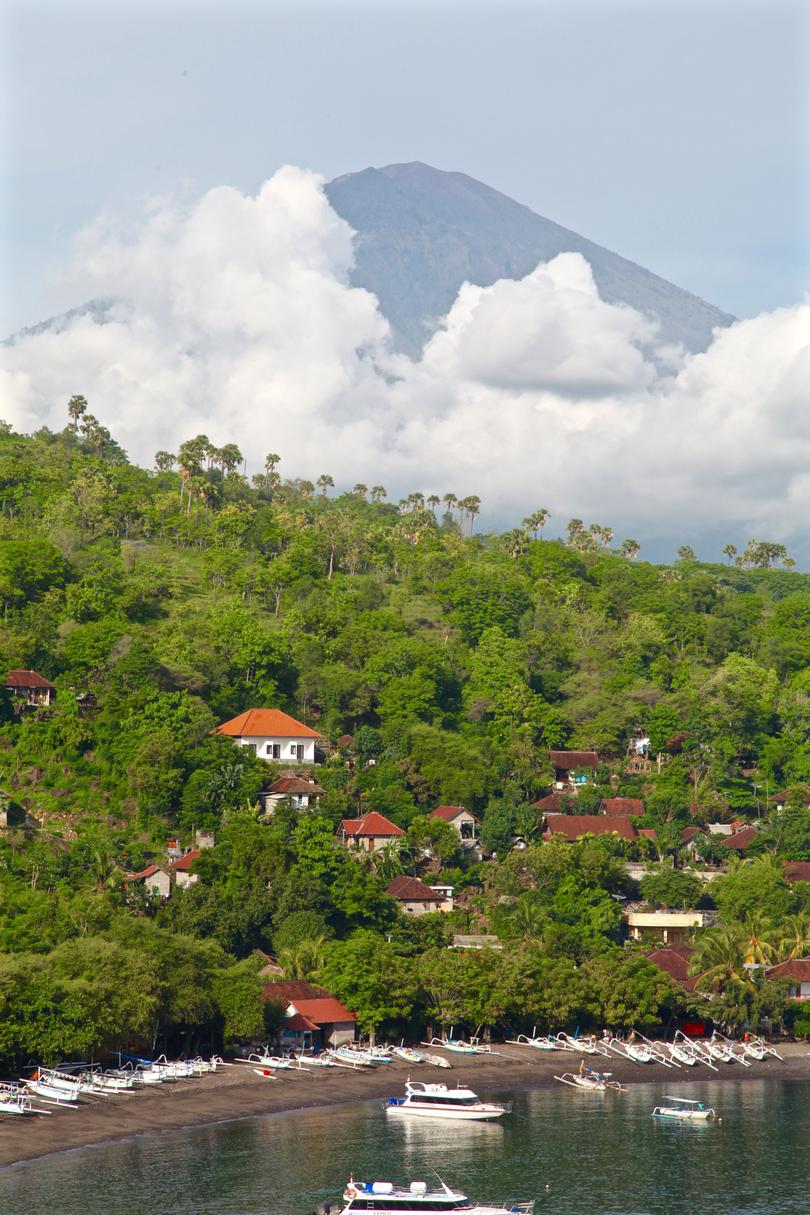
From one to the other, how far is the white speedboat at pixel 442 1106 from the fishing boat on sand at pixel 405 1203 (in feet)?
36.3

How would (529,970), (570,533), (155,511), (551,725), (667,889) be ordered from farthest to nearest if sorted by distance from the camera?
(570,533)
(155,511)
(551,725)
(667,889)
(529,970)

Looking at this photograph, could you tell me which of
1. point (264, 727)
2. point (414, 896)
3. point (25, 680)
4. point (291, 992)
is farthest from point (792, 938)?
point (25, 680)

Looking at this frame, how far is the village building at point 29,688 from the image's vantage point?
3374 inches

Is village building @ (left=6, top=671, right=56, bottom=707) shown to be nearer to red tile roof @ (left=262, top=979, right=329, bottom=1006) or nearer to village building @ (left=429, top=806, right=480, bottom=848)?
village building @ (left=429, top=806, right=480, bottom=848)

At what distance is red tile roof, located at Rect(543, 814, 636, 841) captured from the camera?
8550 centimetres

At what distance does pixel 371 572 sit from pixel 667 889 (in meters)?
52.7

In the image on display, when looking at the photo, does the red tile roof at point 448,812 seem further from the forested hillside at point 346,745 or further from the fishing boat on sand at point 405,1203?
the fishing boat on sand at point 405,1203

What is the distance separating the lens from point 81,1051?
177 ft

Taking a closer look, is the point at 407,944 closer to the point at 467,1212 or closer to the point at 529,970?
the point at 529,970

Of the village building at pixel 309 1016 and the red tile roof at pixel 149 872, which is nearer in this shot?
the village building at pixel 309 1016

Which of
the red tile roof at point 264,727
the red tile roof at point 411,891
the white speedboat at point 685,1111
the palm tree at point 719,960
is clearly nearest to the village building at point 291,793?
the red tile roof at point 264,727

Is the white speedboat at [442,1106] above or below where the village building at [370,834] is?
below

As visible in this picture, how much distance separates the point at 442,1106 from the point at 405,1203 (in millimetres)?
12451

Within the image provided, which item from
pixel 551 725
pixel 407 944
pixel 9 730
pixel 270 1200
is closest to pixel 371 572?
pixel 551 725
